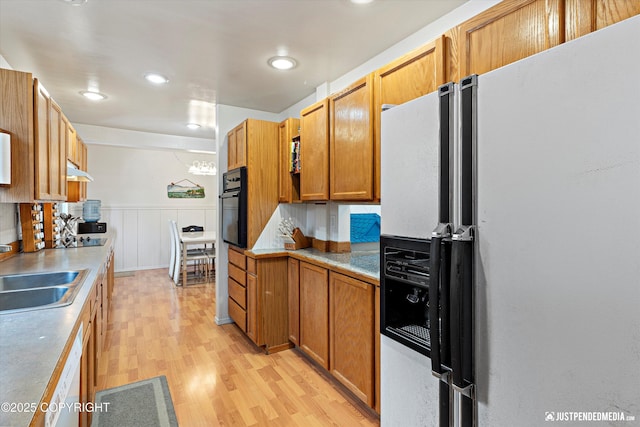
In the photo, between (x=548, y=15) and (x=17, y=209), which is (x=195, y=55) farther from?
(x=548, y=15)

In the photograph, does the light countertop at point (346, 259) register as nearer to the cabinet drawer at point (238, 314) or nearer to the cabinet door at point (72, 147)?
the cabinet drawer at point (238, 314)

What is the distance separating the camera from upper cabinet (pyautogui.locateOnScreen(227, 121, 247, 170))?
10.5ft

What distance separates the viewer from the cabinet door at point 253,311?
2.91m

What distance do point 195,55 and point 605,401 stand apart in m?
2.89

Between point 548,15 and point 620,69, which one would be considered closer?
point 620,69

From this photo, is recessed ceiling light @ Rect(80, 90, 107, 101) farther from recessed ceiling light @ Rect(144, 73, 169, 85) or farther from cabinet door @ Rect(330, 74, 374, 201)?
cabinet door @ Rect(330, 74, 374, 201)

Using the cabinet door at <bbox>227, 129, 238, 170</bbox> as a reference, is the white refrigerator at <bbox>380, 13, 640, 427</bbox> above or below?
below

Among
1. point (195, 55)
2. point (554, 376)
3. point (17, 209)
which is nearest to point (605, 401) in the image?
point (554, 376)

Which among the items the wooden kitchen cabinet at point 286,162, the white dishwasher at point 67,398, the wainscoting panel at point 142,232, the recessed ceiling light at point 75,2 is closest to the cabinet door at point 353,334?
the wooden kitchen cabinet at point 286,162

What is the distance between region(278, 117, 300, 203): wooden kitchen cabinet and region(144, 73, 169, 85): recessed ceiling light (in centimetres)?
111

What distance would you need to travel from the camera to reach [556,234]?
828 mm

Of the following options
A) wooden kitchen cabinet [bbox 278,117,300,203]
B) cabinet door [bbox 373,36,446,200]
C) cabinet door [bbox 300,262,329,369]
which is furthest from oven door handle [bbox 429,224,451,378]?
wooden kitchen cabinet [bbox 278,117,300,203]

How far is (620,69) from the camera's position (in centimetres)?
72

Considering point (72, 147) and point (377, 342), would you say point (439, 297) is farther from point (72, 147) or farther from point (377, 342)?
point (72, 147)
